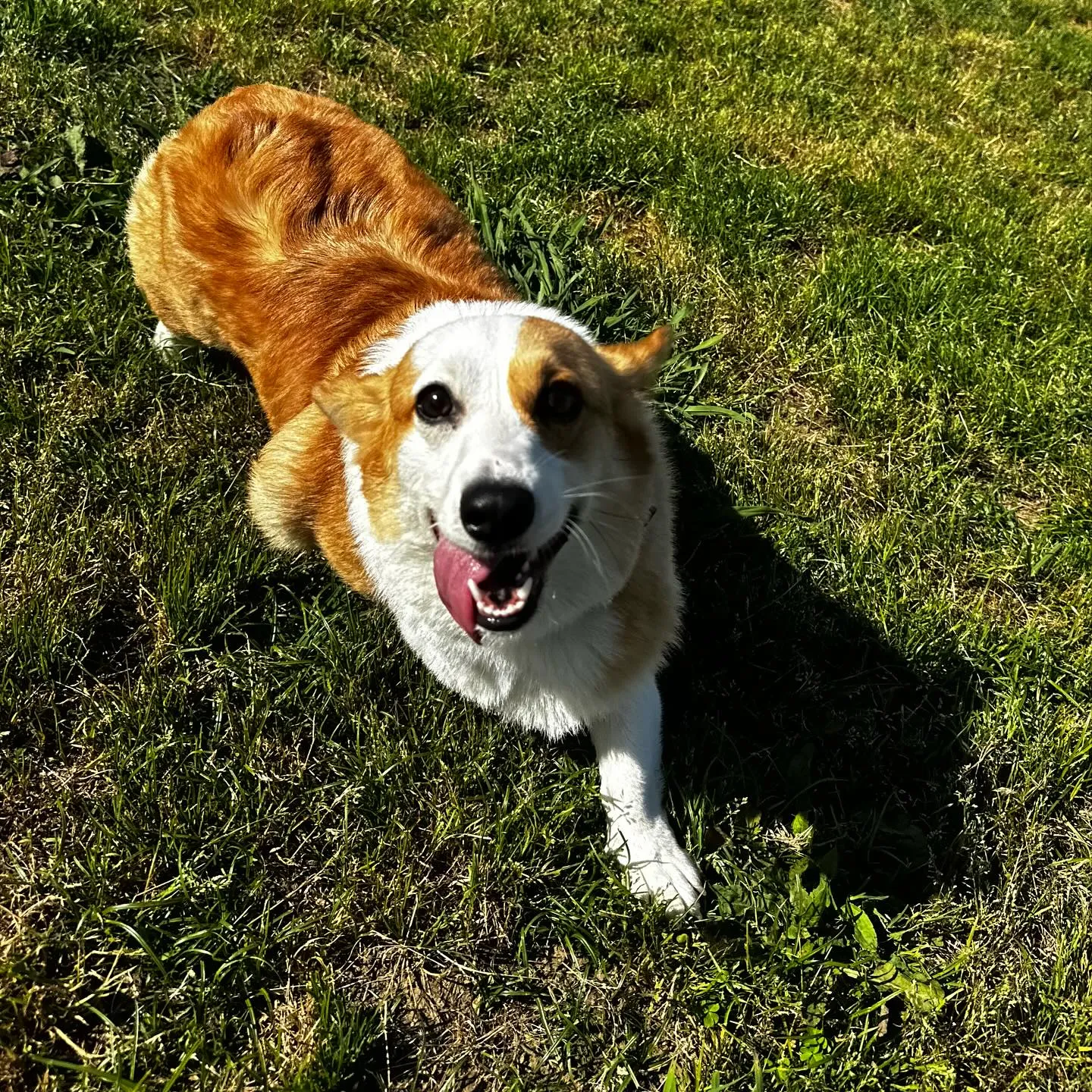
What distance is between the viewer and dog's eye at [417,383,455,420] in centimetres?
215

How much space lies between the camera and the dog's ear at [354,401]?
2.46m

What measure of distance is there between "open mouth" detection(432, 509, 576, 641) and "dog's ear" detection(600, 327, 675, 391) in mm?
675

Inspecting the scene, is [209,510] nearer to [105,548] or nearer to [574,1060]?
[105,548]

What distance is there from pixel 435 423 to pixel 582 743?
1.27m

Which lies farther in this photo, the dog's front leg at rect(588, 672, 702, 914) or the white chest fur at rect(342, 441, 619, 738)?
the dog's front leg at rect(588, 672, 702, 914)

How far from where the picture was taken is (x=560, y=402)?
7.15 ft

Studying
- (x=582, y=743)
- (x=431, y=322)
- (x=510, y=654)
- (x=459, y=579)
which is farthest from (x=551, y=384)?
(x=582, y=743)

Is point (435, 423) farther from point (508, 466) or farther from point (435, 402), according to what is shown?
point (508, 466)

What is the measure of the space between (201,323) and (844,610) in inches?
112

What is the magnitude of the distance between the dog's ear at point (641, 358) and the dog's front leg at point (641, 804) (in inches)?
37.2

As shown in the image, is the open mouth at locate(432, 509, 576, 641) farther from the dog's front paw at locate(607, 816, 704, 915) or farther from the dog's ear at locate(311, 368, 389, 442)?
the dog's front paw at locate(607, 816, 704, 915)

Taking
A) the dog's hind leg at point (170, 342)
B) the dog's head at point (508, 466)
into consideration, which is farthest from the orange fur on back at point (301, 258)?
the dog's head at point (508, 466)

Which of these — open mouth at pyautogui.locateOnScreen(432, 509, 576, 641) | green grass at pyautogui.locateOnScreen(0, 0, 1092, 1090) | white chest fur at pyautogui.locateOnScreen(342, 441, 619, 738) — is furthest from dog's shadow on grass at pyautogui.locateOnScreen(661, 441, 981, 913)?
open mouth at pyautogui.locateOnScreen(432, 509, 576, 641)

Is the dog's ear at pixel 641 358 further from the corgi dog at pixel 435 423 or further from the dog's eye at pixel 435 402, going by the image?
the dog's eye at pixel 435 402
